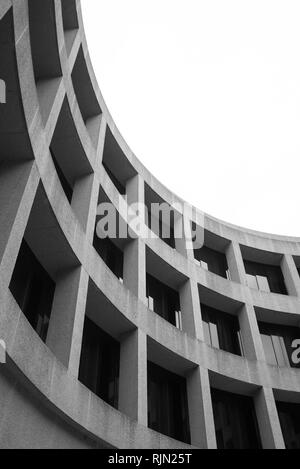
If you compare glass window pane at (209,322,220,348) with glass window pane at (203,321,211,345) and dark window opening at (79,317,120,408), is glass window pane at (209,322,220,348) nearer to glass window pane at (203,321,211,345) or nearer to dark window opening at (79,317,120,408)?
glass window pane at (203,321,211,345)

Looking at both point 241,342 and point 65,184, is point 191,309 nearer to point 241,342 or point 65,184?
point 241,342

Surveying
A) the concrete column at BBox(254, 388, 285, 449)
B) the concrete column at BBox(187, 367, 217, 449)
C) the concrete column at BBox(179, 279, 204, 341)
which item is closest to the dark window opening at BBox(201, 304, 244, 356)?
the concrete column at BBox(179, 279, 204, 341)

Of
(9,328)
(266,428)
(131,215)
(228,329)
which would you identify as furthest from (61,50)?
(266,428)

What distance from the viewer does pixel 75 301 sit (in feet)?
37.9

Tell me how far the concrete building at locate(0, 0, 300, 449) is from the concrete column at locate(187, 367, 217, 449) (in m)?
0.06

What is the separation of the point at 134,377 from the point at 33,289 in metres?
4.39

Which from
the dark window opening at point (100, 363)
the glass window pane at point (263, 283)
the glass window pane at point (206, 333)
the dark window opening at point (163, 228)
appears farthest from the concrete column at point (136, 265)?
the glass window pane at point (263, 283)

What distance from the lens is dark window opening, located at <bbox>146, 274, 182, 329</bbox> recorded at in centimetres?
1838

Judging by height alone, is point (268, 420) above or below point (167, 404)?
below

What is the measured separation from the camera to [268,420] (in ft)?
52.6

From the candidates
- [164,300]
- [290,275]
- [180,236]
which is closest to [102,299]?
[164,300]

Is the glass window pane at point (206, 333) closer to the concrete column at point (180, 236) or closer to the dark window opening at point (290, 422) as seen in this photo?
the concrete column at point (180, 236)

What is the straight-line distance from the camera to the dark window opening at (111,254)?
16.8 meters

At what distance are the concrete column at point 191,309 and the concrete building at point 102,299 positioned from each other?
0.06m
